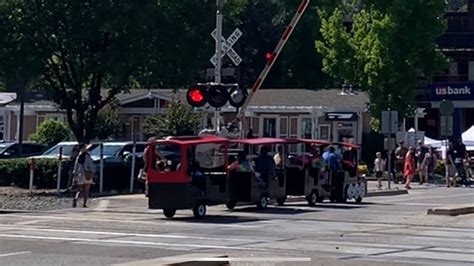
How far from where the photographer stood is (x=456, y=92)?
222 feet

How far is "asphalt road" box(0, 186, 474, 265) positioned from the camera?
17.2 metres

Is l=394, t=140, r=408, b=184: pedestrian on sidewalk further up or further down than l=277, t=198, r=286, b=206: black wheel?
further up

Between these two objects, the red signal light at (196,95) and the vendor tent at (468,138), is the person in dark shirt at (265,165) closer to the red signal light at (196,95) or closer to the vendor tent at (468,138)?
the red signal light at (196,95)

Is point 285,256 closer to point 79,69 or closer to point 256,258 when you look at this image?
point 256,258

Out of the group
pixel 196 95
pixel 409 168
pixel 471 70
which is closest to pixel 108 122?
pixel 409 168

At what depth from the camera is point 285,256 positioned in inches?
688

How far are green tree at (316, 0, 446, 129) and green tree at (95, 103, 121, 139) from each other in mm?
12252

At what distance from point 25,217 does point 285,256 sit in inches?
449

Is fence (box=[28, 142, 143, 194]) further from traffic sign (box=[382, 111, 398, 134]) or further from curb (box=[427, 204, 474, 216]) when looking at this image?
curb (box=[427, 204, 474, 216])

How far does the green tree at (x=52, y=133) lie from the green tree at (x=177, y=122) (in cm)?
686

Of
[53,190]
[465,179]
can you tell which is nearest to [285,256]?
[53,190]

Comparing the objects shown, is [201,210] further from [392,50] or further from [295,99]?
[295,99]

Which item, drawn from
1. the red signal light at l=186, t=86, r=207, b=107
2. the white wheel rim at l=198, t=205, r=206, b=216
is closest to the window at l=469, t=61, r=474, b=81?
the red signal light at l=186, t=86, r=207, b=107

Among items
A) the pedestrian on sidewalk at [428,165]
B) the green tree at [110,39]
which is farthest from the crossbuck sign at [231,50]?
the pedestrian on sidewalk at [428,165]
